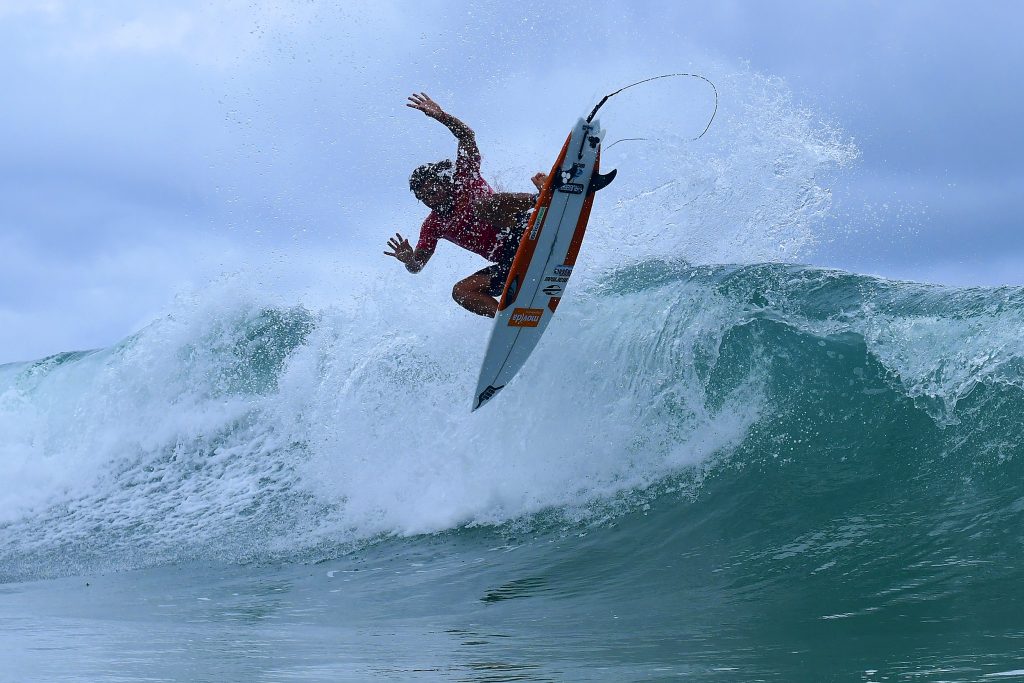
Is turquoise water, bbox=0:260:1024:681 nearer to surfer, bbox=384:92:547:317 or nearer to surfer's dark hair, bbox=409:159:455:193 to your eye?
surfer, bbox=384:92:547:317

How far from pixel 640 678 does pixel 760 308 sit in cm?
555

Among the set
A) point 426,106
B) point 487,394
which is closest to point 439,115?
point 426,106

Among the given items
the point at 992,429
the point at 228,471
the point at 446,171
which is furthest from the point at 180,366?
the point at 992,429

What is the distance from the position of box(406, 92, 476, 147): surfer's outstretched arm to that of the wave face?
211 centimetres

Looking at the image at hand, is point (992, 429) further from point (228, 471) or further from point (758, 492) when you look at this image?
point (228, 471)

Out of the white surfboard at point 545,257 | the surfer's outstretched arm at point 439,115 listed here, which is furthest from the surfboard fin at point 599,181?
the surfer's outstretched arm at point 439,115

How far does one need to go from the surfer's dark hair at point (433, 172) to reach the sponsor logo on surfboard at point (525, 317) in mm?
1156

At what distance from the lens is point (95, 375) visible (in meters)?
14.7

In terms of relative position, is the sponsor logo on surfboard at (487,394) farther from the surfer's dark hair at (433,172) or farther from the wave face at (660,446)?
the surfer's dark hair at (433,172)

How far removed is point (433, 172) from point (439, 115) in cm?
58

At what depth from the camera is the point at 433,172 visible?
712 cm

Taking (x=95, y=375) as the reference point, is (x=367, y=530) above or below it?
below

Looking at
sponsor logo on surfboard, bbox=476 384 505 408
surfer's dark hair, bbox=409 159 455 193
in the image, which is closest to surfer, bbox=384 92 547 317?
surfer's dark hair, bbox=409 159 455 193

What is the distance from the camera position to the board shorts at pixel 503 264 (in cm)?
726
